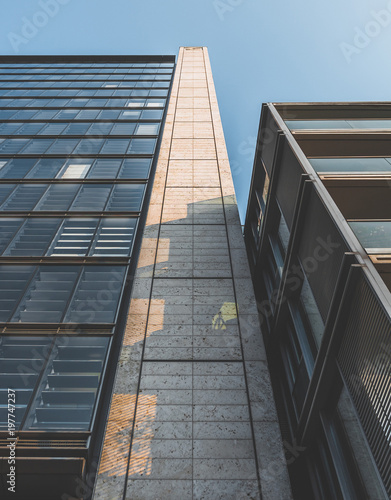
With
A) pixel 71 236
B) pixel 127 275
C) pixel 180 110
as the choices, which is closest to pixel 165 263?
pixel 127 275

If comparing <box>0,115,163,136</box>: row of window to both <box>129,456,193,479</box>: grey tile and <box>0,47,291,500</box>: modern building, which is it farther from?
<box>129,456,193,479</box>: grey tile

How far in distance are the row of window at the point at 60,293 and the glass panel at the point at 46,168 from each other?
663 cm

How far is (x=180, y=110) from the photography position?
86.4ft

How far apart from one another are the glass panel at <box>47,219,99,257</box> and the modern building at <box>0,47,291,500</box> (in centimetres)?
7

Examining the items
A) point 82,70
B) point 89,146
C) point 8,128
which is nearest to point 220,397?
point 89,146

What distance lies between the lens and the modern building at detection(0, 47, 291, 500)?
8312 millimetres

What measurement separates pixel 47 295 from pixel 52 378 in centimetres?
310

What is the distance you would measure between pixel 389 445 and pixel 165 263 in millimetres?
9755

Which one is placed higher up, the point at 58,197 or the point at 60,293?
the point at 58,197

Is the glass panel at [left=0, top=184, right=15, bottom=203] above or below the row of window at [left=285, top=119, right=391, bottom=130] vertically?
below

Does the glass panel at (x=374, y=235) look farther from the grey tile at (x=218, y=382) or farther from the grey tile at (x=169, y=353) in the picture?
the grey tile at (x=169, y=353)

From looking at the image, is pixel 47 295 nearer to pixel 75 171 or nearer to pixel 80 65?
pixel 75 171

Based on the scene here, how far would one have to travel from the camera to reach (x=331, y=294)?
7797mm

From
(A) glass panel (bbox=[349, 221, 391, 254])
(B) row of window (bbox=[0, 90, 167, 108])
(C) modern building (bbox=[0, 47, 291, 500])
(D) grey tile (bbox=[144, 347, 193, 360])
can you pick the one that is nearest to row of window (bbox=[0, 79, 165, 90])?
(B) row of window (bbox=[0, 90, 167, 108])
